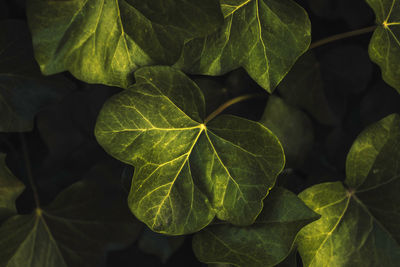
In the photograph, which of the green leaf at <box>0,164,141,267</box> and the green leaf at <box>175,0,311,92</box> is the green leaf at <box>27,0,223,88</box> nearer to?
the green leaf at <box>175,0,311,92</box>

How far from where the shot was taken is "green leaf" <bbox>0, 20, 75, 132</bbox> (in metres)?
0.62

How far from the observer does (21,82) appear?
2.06ft

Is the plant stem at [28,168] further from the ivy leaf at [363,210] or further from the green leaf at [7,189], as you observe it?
the ivy leaf at [363,210]

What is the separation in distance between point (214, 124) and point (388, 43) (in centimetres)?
25

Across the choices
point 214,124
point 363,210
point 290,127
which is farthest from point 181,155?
point 363,210

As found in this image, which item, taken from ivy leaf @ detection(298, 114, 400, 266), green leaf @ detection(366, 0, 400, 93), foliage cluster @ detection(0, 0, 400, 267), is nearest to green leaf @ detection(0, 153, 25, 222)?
foliage cluster @ detection(0, 0, 400, 267)

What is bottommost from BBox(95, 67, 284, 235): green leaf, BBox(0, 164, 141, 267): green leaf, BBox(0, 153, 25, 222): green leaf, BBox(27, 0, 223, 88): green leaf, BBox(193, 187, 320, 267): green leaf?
BBox(0, 164, 141, 267): green leaf

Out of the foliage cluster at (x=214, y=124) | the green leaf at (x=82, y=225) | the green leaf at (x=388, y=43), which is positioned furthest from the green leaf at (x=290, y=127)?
the green leaf at (x=82, y=225)

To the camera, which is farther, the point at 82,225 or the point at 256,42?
the point at 82,225

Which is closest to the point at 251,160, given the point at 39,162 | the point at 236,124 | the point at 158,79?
the point at 236,124

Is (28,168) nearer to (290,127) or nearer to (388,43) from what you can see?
(290,127)

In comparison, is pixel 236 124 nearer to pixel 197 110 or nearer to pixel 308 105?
pixel 197 110

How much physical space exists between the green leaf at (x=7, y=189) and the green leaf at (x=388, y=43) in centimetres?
52

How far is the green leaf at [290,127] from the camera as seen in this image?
0.61 metres
